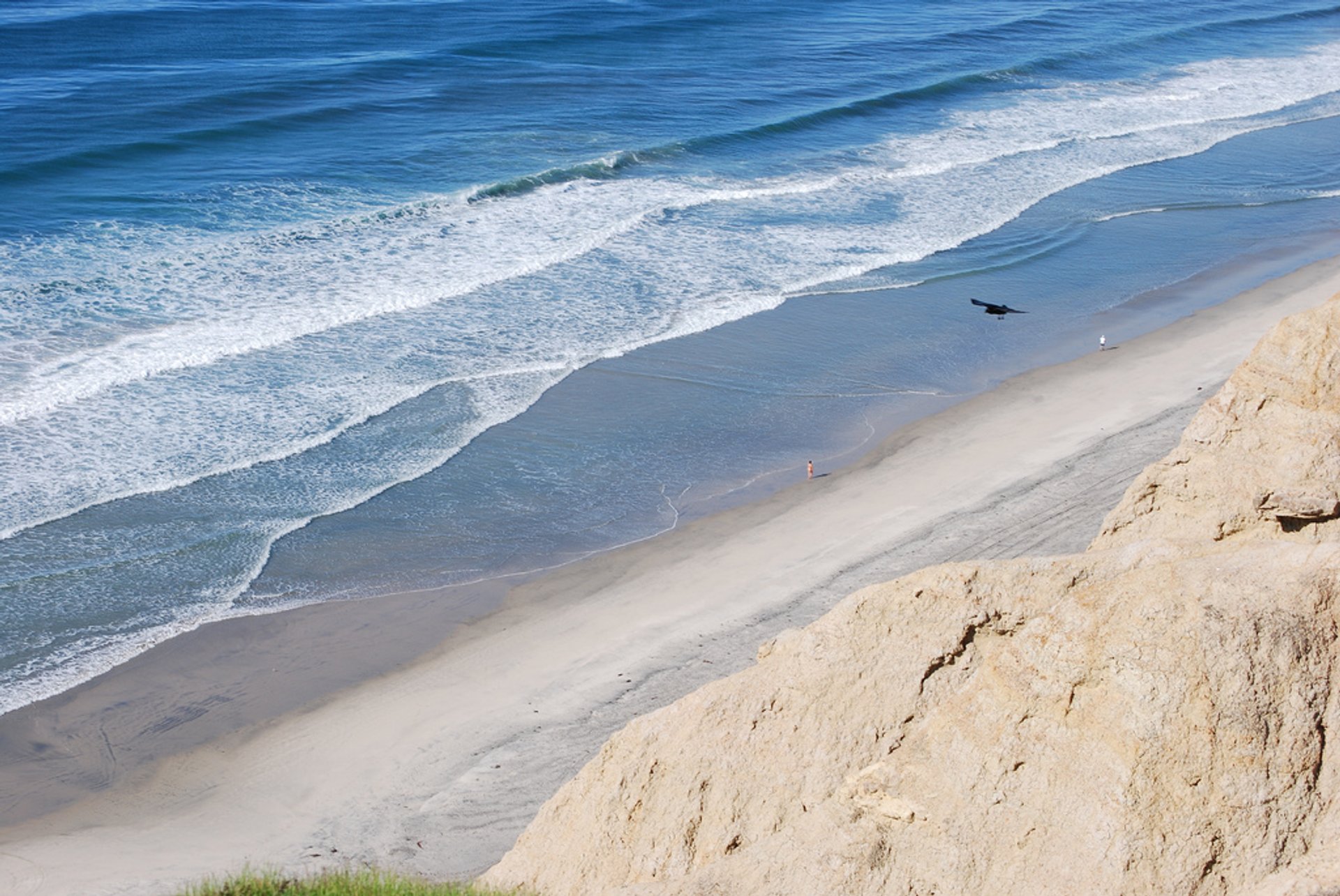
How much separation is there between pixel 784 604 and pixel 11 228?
67.9ft

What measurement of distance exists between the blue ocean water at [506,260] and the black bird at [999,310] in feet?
0.99

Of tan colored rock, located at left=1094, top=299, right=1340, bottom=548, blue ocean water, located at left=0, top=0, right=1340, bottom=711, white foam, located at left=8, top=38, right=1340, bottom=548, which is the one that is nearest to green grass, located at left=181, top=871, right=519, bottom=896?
tan colored rock, located at left=1094, top=299, right=1340, bottom=548

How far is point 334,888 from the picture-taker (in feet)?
26.9

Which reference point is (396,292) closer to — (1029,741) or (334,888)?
(334,888)

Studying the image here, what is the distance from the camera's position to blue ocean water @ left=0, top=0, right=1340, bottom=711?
55.4 ft

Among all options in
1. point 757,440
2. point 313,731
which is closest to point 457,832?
point 313,731

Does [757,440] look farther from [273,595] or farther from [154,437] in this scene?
[154,437]

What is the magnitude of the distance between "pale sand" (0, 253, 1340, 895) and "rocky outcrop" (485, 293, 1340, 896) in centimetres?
370

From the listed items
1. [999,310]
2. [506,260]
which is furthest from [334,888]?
[506,260]

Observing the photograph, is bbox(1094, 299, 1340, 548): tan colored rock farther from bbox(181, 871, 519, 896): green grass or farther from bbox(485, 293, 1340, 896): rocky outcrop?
bbox(181, 871, 519, 896): green grass

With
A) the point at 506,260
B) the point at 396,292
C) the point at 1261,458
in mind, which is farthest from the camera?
the point at 506,260

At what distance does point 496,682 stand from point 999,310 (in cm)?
1397

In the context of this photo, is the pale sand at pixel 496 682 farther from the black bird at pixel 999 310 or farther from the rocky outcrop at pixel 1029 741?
the black bird at pixel 999 310

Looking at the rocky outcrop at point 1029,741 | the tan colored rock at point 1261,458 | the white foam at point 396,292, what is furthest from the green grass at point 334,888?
the white foam at point 396,292
